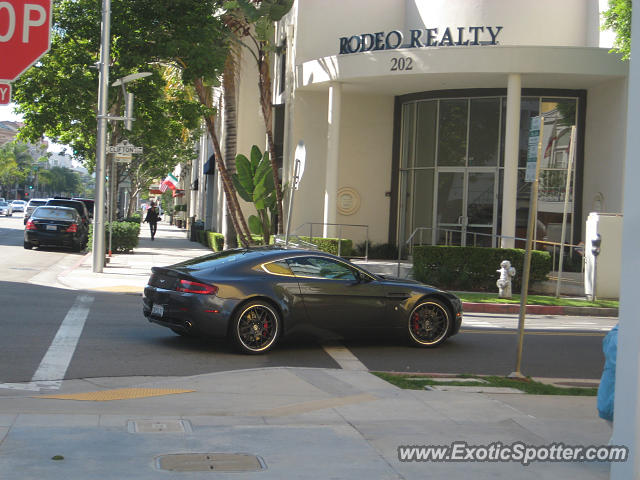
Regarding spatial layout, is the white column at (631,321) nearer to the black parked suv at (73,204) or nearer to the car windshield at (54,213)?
the car windshield at (54,213)

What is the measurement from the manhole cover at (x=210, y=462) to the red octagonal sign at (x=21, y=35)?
3819 millimetres

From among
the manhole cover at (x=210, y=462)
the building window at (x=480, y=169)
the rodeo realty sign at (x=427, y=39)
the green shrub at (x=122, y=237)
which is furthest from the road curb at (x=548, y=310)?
the green shrub at (x=122, y=237)

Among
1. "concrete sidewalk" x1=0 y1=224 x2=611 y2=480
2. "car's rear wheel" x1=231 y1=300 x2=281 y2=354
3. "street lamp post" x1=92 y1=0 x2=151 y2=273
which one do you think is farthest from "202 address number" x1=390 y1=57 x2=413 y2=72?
"concrete sidewalk" x1=0 y1=224 x2=611 y2=480

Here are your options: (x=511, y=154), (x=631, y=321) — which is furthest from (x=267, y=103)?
(x=631, y=321)

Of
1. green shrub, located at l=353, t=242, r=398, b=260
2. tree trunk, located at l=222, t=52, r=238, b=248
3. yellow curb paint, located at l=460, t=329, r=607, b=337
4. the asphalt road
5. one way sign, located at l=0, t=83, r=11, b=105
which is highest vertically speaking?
tree trunk, located at l=222, t=52, r=238, b=248

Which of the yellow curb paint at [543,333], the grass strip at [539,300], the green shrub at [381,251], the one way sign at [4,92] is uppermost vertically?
the one way sign at [4,92]

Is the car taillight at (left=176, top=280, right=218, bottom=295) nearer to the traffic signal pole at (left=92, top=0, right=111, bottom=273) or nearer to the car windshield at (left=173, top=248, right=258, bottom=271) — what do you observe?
the car windshield at (left=173, top=248, right=258, bottom=271)

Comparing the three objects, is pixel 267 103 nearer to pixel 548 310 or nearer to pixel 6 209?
pixel 548 310

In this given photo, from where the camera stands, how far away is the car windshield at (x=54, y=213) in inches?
1177

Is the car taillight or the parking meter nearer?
the car taillight

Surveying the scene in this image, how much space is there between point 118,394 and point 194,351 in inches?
114

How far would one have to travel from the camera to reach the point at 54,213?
30250 mm

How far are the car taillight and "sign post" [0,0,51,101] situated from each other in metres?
3.98

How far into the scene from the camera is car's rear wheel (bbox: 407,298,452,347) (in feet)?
39.0
